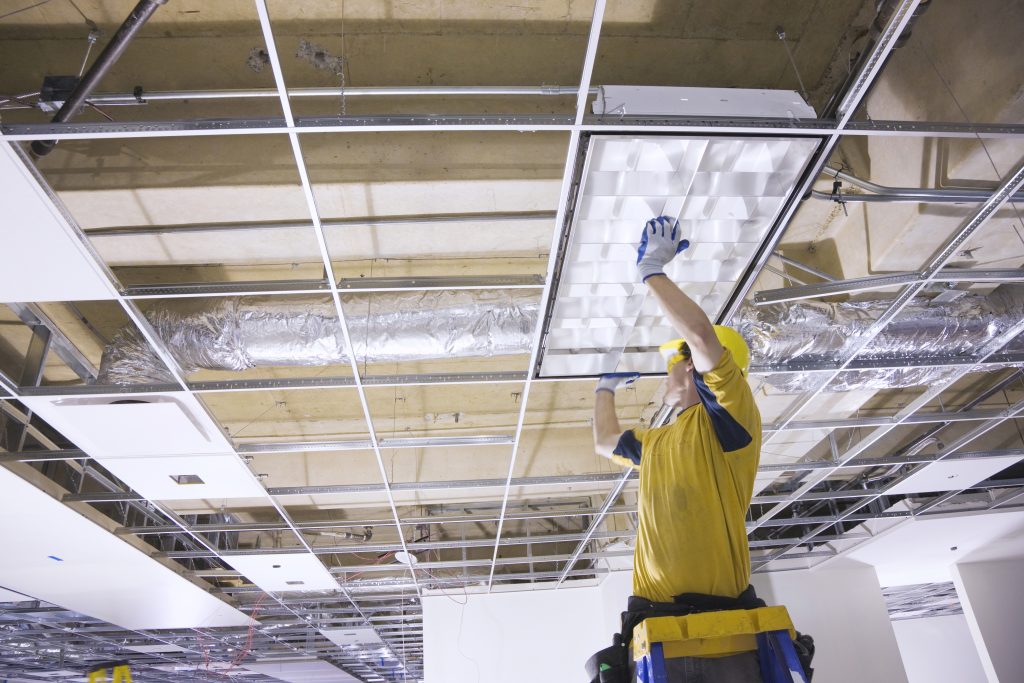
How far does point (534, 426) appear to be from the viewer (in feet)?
15.6

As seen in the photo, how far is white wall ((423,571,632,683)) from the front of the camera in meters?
7.02

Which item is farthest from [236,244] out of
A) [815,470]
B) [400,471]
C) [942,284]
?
Result: [815,470]

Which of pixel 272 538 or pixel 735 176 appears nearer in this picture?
pixel 735 176

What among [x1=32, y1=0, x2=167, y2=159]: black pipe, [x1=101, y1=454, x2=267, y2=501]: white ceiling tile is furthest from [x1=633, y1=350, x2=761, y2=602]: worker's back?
[x1=101, y1=454, x2=267, y2=501]: white ceiling tile

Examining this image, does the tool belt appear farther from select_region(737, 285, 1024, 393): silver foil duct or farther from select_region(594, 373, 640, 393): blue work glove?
select_region(737, 285, 1024, 393): silver foil duct

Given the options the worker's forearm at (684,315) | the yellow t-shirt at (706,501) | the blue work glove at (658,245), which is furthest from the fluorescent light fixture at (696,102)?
the yellow t-shirt at (706,501)

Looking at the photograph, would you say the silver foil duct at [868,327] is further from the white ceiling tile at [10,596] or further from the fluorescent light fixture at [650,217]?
the white ceiling tile at [10,596]

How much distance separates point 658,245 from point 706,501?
2.97 ft

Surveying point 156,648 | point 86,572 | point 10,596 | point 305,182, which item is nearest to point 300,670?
point 156,648

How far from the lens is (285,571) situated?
6234 millimetres

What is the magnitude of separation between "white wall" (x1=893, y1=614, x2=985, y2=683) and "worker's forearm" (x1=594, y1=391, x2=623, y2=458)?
12224 millimetres

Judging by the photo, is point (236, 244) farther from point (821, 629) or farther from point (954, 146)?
point (821, 629)

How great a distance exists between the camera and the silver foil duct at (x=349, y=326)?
2975mm

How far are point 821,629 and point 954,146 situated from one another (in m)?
5.86
